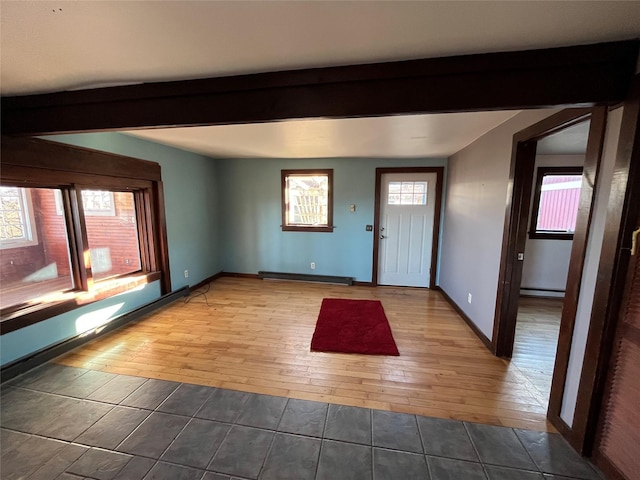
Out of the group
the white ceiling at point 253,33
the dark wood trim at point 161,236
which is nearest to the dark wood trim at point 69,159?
the dark wood trim at point 161,236

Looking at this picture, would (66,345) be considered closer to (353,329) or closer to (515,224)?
(353,329)

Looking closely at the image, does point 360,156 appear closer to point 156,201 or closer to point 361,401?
A: point 156,201

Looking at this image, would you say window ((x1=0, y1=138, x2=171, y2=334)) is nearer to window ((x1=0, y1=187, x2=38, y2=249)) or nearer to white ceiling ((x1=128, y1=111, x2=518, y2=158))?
window ((x1=0, y1=187, x2=38, y2=249))

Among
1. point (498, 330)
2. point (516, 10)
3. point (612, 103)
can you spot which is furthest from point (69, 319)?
point (612, 103)

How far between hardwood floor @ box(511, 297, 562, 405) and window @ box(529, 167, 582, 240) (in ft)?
3.30

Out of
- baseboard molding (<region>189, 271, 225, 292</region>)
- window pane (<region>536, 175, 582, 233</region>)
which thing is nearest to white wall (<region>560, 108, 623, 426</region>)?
window pane (<region>536, 175, 582, 233</region>)

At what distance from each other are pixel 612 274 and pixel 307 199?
3696 mm

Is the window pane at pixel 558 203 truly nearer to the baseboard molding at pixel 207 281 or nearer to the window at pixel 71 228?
the baseboard molding at pixel 207 281

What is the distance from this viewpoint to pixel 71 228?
2527mm

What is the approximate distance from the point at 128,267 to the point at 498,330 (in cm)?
416

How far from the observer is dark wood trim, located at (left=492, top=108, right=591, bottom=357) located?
6.96 ft

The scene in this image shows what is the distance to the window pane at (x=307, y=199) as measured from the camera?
4.39 m

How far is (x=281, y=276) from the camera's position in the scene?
4609 mm

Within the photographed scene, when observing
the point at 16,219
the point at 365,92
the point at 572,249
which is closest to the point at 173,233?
the point at 16,219
